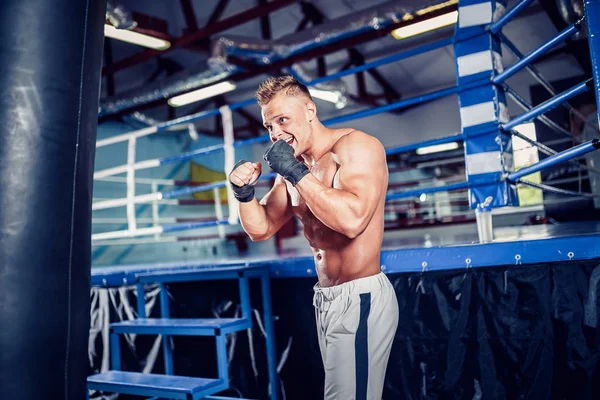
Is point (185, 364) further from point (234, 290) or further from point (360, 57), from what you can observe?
point (360, 57)

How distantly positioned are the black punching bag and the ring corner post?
1766 millimetres

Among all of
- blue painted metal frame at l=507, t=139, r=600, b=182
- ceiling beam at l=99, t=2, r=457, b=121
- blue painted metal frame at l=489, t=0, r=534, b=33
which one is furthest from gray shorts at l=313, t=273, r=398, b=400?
ceiling beam at l=99, t=2, r=457, b=121

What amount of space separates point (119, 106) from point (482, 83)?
7359 mm

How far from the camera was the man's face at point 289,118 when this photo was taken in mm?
1690

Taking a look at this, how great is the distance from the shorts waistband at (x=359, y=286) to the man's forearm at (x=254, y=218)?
1.31 ft

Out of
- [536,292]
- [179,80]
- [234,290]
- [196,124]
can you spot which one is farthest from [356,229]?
[196,124]

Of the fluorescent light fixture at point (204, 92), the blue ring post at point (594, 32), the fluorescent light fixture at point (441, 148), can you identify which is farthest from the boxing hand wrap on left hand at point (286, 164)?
the fluorescent light fixture at point (441, 148)

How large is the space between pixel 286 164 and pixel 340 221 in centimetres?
25

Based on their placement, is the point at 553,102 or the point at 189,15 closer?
the point at 553,102

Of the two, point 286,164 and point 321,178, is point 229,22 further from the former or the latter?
point 286,164

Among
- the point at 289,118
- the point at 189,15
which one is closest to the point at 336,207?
the point at 289,118

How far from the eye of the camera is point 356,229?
1.47 metres

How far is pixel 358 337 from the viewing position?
1.55 m

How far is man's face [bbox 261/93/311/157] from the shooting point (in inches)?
66.6
